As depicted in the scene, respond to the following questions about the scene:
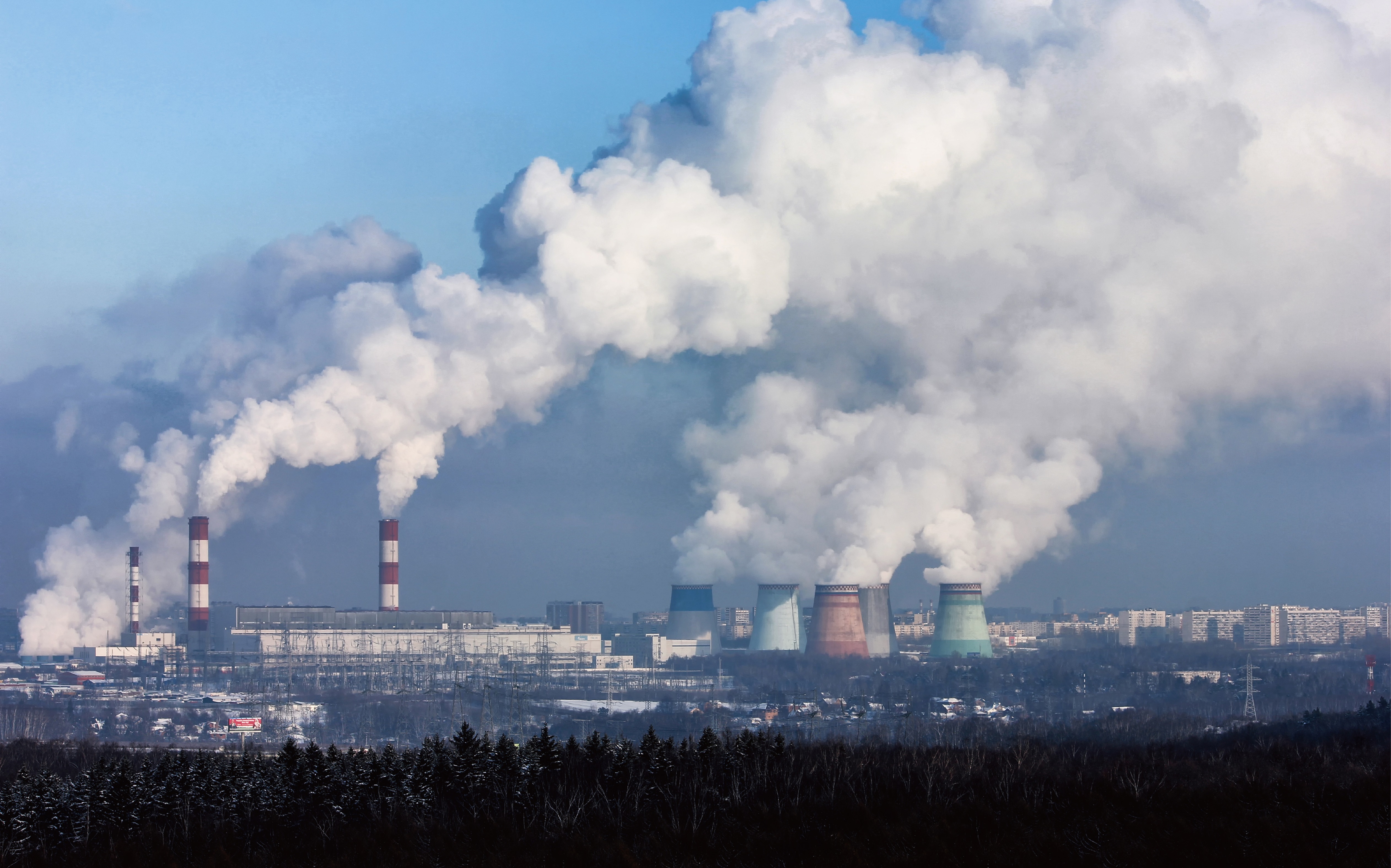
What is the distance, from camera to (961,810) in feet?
85.3

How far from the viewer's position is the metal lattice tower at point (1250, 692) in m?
55.3

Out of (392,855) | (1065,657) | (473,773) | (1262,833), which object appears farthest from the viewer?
(1065,657)

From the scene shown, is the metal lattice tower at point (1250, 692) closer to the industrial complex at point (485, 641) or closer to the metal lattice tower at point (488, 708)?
the industrial complex at point (485, 641)

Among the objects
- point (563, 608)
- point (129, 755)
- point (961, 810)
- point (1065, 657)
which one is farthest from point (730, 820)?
point (563, 608)

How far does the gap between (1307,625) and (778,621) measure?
57.9 metres

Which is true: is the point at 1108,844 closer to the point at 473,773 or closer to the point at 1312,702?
the point at 473,773

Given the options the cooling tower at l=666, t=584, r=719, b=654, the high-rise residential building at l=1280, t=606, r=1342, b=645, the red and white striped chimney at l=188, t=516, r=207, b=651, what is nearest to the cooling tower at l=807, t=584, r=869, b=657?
the cooling tower at l=666, t=584, r=719, b=654

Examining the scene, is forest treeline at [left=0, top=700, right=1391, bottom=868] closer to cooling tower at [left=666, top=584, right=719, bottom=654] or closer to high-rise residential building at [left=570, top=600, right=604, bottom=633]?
cooling tower at [left=666, top=584, right=719, bottom=654]

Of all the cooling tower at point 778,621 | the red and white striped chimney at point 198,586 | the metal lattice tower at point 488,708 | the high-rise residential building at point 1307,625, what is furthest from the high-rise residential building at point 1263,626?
the red and white striped chimney at point 198,586

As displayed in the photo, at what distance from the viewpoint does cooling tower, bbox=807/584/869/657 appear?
255 feet

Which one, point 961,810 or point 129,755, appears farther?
point 129,755

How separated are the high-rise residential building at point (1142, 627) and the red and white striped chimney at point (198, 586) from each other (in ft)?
209

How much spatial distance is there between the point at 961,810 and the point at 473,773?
34.1 ft

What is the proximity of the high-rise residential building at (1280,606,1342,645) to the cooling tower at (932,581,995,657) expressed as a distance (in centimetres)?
4107
